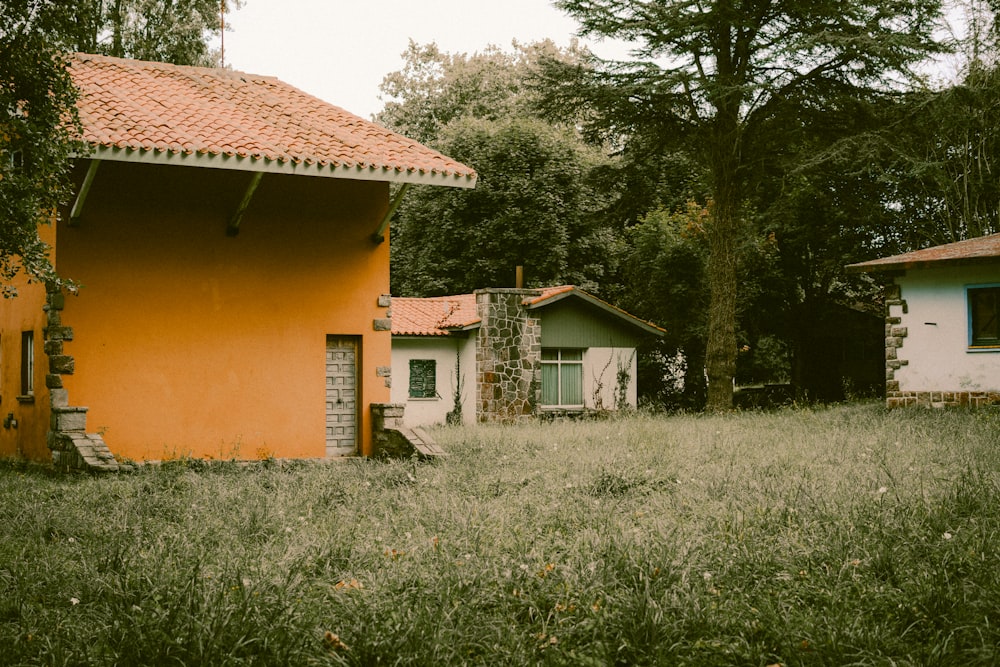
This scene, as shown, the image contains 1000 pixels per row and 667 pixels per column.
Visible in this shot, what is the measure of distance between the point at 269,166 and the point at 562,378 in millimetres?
16540

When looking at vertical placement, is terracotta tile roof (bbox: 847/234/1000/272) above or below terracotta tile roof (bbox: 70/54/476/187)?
below

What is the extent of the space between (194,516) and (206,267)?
6.42m

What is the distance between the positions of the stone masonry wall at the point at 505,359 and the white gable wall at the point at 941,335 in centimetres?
1008

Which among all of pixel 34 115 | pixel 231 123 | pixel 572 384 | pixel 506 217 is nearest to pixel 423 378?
pixel 572 384

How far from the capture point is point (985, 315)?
66.4 ft

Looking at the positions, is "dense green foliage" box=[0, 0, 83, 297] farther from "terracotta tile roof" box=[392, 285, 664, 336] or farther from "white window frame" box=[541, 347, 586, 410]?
"white window frame" box=[541, 347, 586, 410]

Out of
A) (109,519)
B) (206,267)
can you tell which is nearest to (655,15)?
(206,267)

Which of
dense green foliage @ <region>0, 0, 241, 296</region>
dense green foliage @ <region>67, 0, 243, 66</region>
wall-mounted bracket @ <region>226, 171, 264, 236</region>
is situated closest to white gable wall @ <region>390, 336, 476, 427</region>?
dense green foliage @ <region>67, 0, 243, 66</region>

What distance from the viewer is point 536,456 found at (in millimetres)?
13227

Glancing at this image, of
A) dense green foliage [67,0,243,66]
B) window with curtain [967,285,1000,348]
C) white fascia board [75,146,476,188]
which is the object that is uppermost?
dense green foliage [67,0,243,66]

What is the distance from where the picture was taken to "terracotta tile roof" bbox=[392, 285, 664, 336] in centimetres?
2712

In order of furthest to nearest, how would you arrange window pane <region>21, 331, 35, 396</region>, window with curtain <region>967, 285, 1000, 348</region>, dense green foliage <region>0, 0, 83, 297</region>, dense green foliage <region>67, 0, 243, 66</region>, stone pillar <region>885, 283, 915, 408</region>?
1. dense green foliage <region>67, 0, 243, 66</region>
2. stone pillar <region>885, 283, 915, 408</region>
3. window with curtain <region>967, 285, 1000, 348</region>
4. window pane <region>21, 331, 35, 396</region>
5. dense green foliage <region>0, 0, 83, 297</region>

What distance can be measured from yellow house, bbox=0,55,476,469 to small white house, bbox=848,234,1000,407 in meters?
11.6

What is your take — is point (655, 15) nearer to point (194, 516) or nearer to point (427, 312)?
point (427, 312)
